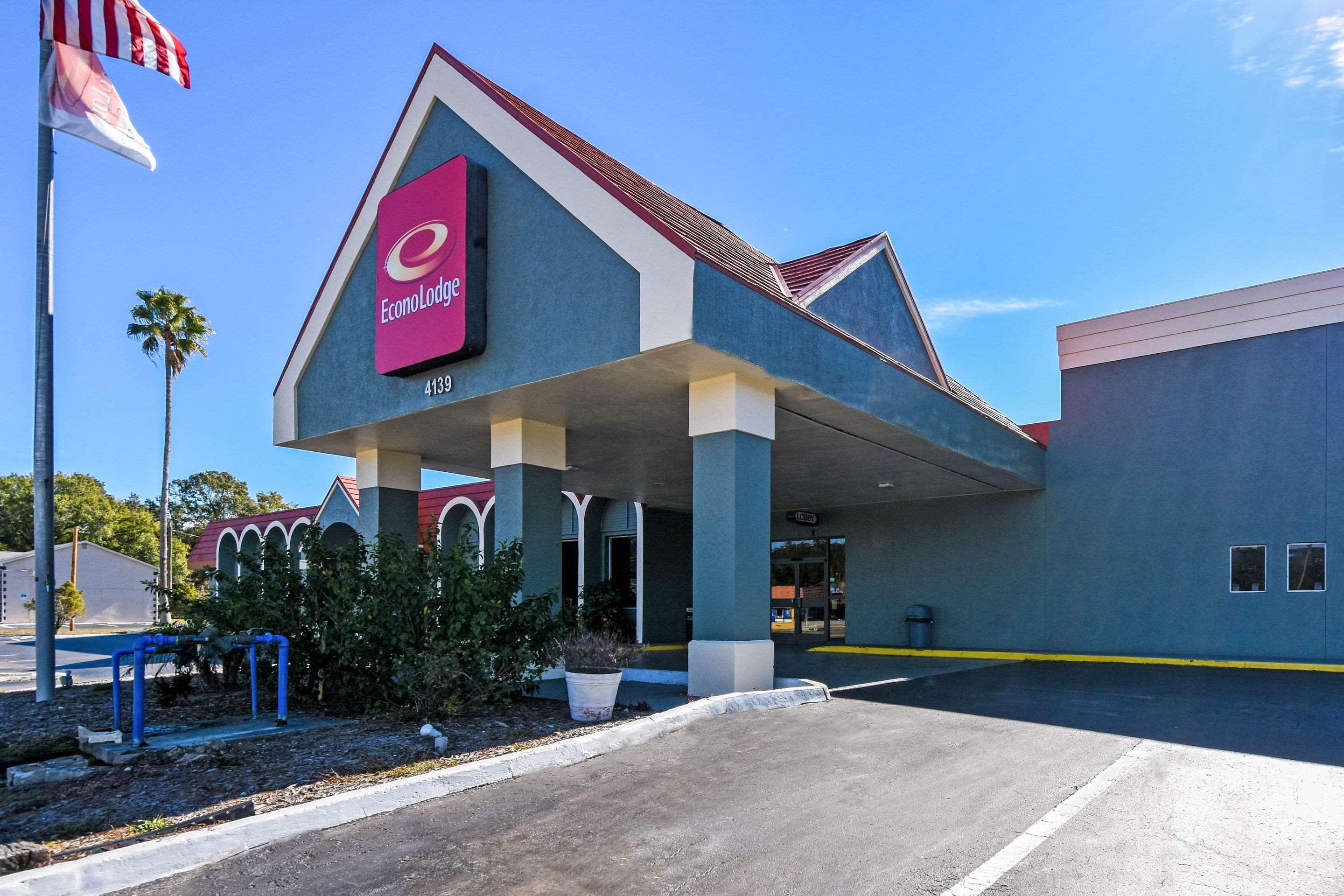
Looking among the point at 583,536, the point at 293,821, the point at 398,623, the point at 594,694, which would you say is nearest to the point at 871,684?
the point at 594,694

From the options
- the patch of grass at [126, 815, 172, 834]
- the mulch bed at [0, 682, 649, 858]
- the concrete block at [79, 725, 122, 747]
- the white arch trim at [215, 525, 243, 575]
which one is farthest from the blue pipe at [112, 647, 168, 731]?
the white arch trim at [215, 525, 243, 575]

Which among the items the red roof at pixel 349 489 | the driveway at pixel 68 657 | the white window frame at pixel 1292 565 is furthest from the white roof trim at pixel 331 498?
→ the white window frame at pixel 1292 565

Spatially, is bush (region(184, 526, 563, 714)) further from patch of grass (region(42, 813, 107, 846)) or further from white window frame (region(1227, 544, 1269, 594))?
white window frame (region(1227, 544, 1269, 594))

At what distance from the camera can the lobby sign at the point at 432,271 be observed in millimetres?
12117

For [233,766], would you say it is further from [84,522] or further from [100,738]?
[84,522]

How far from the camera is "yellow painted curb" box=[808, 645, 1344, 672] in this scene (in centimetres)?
1565

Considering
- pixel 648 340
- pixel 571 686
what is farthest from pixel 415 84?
pixel 571 686

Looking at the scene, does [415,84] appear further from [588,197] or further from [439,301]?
[588,197]

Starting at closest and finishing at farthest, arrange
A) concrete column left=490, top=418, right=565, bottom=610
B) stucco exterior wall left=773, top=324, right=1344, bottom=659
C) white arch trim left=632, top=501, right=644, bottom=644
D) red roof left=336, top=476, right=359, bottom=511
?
concrete column left=490, top=418, right=565, bottom=610 → stucco exterior wall left=773, top=324, right=1344, bottom=659 → white arch trim left=632, top=501, right=644, bottom=644 → red roof left=336, top=476, right=359, bottom=511

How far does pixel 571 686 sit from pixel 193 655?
4587mm

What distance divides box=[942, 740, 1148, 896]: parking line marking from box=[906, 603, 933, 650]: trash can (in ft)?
42.7

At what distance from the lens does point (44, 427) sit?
12406mm

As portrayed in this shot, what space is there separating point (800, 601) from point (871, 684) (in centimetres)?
1155

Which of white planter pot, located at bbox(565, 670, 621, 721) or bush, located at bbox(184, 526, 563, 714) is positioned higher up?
bush, located at bbox(184, 526, 563, 714)
